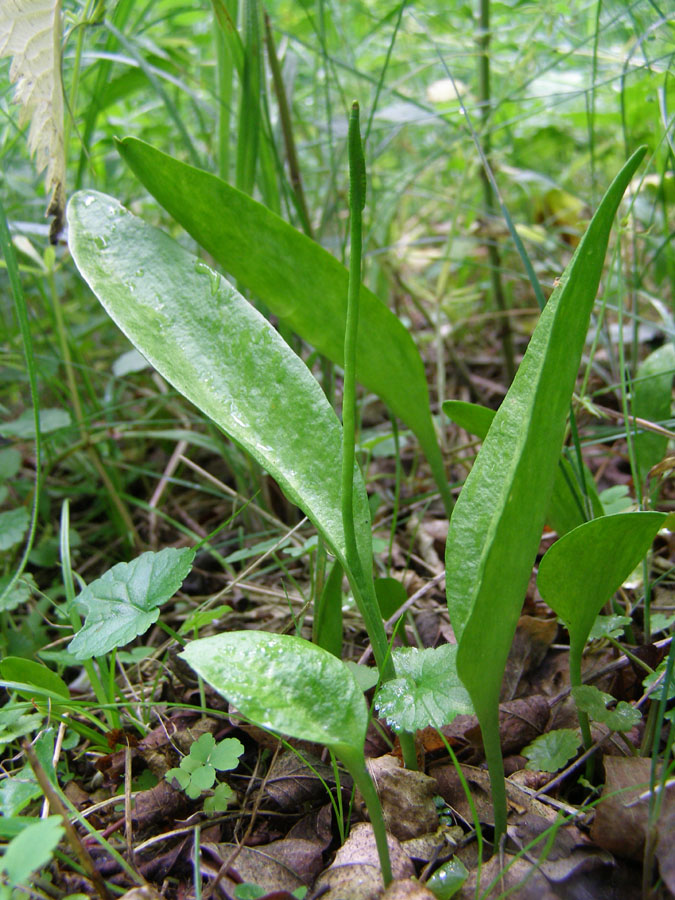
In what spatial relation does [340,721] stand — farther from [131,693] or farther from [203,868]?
[131,693]

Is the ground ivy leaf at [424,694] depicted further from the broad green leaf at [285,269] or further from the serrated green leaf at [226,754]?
the broad green leaf at [285,269]

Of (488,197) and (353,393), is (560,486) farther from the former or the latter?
(488,197)

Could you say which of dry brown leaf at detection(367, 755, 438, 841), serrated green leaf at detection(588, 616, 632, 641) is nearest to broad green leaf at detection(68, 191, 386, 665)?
dry brown leaf at detection(367, 755, 438, 841)

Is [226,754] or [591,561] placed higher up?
[591,561]

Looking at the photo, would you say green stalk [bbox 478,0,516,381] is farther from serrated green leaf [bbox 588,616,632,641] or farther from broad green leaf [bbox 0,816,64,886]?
broad green leaf [bbox 0,816,64,886]

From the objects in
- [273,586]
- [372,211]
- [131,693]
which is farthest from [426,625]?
[372,211]

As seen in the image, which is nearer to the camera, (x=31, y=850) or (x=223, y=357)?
(x=31, y=850)

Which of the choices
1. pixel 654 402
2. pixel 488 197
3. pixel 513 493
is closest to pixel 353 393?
pixel 513 493
